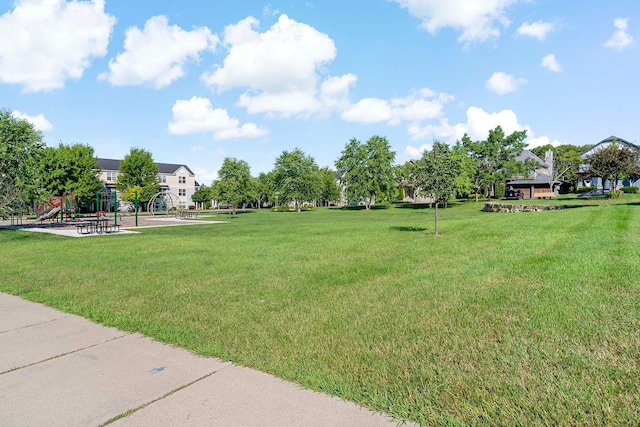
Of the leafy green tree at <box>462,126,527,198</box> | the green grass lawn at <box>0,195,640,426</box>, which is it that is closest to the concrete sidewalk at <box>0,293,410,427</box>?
the green grass lawn at <box>0,195,640,426</box>

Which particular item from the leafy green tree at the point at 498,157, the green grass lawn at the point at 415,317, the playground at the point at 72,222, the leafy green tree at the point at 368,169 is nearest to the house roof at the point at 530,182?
the leafy green tree at the point at 498,157

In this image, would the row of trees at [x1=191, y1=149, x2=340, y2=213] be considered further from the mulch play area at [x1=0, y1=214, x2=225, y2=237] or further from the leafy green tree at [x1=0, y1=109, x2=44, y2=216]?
the leafy green tree at [x1=0, y1=109, x2=44, y2=216]

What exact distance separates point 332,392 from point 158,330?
2.86 metres

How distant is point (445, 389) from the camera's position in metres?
3.20

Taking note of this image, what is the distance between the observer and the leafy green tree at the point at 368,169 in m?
55.1

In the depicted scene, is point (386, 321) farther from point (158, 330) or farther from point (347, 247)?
point (347, 247)

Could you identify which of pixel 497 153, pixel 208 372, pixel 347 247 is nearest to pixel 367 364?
pixel 208 372

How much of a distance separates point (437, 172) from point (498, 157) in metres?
42.0

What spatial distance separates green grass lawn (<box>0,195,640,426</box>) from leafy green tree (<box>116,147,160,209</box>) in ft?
201

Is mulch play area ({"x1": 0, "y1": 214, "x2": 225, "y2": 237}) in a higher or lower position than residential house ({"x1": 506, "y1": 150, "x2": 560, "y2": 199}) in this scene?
lower

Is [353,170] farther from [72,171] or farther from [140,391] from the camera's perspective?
[140,391]

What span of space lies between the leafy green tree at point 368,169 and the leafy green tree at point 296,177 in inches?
195

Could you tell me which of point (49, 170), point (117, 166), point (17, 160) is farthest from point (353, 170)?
point (117, 166)

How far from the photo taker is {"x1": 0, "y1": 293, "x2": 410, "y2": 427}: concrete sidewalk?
9.61 feet
